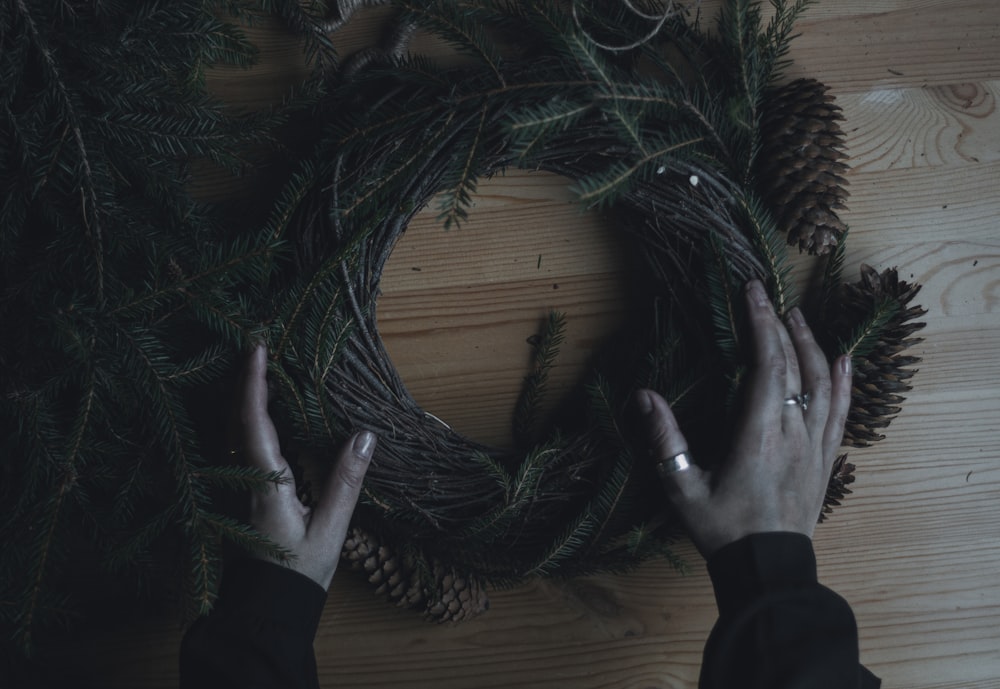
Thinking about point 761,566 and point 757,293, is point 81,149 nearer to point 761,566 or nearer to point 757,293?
point 757,293

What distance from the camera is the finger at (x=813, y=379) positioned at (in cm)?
108

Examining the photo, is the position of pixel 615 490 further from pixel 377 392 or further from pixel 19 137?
pixel 19 137

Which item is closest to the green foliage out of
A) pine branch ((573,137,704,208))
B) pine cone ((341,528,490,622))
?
pine cone ((341,528,490,622))

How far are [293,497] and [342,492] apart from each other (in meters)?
0.07

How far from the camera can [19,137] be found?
90 centimetres

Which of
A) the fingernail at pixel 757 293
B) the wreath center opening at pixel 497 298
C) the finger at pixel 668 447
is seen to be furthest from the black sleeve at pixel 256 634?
the fingernail at pixel 757 293

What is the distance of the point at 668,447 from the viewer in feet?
3.49

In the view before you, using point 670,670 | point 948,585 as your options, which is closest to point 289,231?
point 670,670

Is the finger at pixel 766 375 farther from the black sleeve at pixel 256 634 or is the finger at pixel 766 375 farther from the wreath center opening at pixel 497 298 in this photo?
the black sleeve at pixel 256 634

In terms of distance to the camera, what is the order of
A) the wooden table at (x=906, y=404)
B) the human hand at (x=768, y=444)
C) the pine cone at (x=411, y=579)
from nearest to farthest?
the human hand at (x=768, y=444) < the pine cone at (x=411, y=579) < the wooden table at (x=906, y=404)

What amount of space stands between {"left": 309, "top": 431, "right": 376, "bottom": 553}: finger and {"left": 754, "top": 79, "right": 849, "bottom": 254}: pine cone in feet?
2.50

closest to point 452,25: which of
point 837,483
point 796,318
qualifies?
point 796,318

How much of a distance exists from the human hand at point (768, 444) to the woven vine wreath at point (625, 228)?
Answer: 3 cm

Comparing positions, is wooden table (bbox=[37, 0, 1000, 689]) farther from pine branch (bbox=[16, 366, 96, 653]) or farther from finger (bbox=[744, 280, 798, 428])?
pine branch (bbox=[16, 366, 96, 653])
